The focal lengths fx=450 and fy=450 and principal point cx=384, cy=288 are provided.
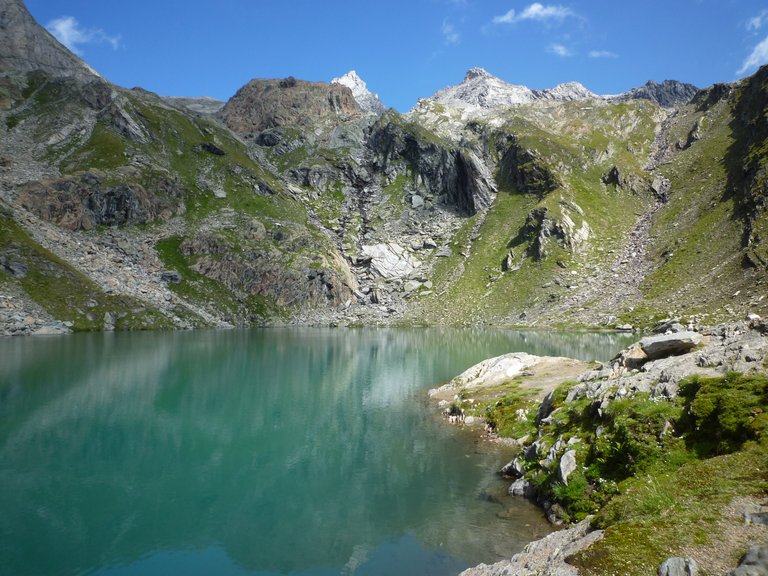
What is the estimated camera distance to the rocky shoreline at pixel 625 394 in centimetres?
1052

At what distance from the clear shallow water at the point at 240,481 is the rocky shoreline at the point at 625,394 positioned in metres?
2.52

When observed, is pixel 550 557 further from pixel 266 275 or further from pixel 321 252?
pixel 321 252

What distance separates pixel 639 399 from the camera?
20.8 meters

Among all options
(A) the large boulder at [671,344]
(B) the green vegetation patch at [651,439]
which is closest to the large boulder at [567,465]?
(B) the green vegetation patch at [651,439]

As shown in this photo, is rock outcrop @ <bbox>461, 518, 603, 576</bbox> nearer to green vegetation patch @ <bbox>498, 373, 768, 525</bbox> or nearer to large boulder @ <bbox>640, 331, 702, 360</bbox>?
green vegetation patch @ <bbox>498, 373, 768, 525</bbox>

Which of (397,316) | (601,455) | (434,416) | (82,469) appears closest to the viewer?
(601,455)

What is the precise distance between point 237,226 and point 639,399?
17839cm

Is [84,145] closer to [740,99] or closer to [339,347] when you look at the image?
[339,347]

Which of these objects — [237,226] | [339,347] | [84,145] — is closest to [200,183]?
[237,226]

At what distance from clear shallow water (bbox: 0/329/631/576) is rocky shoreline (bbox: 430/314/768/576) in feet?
8.27

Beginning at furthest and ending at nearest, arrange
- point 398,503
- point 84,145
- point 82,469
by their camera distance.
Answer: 1. point 84,145
2. point 82,469
3. point 398,503

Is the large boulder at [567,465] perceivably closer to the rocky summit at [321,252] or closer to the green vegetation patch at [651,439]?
the green vegetation patch at [651,439]

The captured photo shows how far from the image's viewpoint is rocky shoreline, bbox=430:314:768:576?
34.5ft

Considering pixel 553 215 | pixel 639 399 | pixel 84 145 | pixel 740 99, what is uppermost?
pixel 740 99
